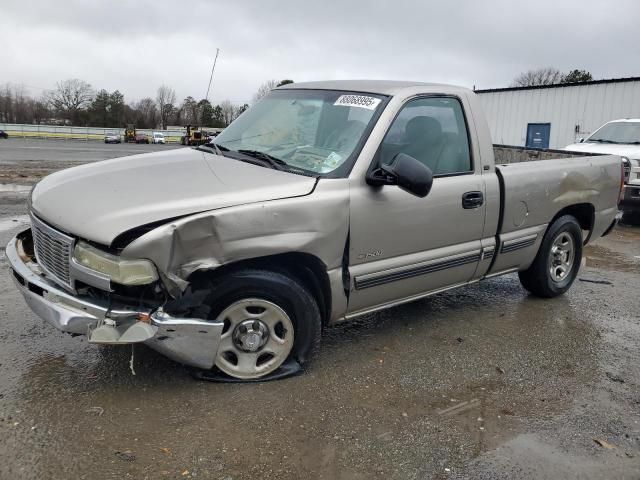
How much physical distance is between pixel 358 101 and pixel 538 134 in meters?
20.0

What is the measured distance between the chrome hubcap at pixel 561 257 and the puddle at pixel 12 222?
6.61 meters

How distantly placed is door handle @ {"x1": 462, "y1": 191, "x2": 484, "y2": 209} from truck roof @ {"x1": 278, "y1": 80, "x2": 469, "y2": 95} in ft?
2.72

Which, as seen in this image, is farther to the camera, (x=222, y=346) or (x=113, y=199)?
(x=222, y=346)

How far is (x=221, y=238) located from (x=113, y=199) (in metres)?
0.66

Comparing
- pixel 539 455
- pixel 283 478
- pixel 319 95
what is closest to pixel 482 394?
pixel 539 455

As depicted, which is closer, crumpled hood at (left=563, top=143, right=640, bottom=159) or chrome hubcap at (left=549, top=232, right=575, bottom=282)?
chrome hubcap at (left=549, top=232, right=575, bottom=282)

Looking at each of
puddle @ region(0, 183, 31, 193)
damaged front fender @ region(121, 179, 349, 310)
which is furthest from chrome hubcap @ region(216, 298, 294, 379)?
puddle @ region(0, 183, 31, 193)

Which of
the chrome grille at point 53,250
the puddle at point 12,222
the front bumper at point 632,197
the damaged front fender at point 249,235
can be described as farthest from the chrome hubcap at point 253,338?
the front bumper at point 632,197

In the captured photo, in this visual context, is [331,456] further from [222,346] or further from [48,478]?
[48,478]

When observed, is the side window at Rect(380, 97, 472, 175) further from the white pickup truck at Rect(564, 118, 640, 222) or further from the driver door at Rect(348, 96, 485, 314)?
the white pickup truck at Rect(564, 118, 640, 222)

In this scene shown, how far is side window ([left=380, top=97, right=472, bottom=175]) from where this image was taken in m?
3.76

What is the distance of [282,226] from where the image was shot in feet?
10.1

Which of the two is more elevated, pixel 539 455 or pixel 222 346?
pixel 222 346

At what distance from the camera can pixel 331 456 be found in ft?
8.87
